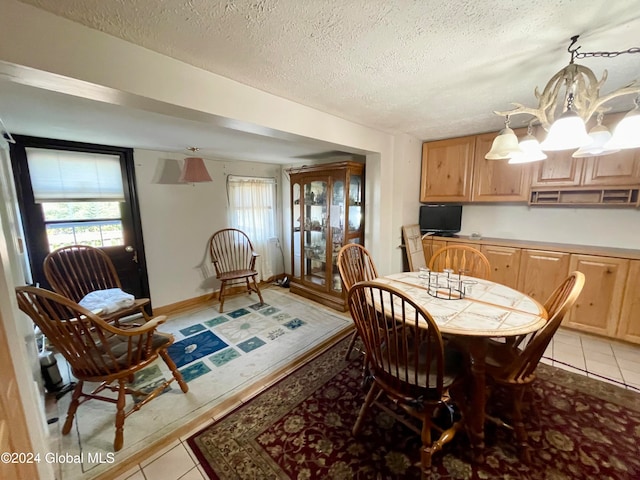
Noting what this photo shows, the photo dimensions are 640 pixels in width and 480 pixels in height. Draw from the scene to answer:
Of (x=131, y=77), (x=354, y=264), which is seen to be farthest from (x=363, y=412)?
(x=131, y=77)

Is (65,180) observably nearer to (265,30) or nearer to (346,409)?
(265,30)

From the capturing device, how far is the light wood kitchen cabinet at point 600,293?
239 cm

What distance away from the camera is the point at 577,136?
3.93 feet

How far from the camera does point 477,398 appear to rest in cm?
143

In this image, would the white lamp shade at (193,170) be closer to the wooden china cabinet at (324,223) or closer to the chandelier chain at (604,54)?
the wooden china cabinet at (324,223)

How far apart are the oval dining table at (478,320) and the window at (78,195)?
344 cm

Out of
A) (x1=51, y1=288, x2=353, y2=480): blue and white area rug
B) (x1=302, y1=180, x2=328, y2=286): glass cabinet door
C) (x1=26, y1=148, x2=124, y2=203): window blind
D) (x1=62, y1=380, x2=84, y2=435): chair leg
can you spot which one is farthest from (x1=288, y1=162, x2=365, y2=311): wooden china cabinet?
(x1=62, y1=380, x2=84, y2=435): chair leg

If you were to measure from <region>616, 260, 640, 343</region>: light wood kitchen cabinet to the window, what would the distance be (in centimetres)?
530

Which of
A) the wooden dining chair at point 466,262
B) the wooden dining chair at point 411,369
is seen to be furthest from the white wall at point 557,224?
the wooden dining chair at point 411,369

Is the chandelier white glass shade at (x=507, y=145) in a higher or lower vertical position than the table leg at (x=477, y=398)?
higher

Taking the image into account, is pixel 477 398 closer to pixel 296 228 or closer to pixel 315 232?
pixel 315 232

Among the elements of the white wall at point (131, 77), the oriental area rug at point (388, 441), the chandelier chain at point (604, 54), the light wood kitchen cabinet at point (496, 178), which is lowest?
the oriental area rug at point (388, 441)

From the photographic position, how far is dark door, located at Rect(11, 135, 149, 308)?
2539 mm

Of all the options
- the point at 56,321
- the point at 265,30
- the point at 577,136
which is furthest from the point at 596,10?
the point at 56,321
